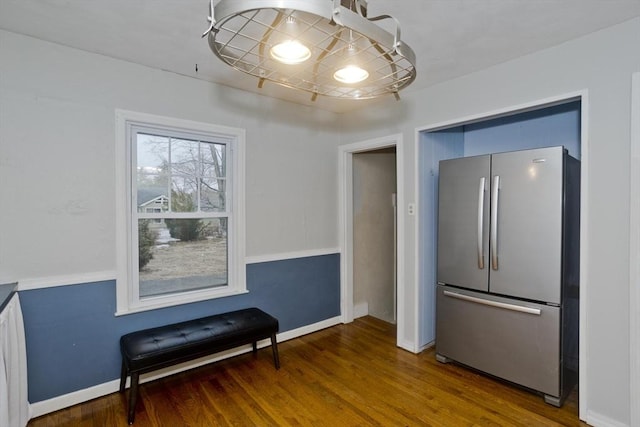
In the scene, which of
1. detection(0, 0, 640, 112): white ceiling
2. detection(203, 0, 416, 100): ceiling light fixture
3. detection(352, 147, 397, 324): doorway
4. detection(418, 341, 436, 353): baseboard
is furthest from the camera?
detection(352, 147, 397, 324): doorway

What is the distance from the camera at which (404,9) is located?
1.83 m

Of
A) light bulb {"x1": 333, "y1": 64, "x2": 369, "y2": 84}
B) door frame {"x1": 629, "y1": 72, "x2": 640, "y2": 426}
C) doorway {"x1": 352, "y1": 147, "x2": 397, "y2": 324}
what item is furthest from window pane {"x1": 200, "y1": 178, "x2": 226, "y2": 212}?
door frame {"x1": 629, "y1": 72, "x2": 640, "y2": 426}

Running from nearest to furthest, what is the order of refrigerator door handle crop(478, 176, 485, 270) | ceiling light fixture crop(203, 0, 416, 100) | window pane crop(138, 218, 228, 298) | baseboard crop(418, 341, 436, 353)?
ceiling light fixture crop(203, 0, 416, 100)
refrigerator door handle crop(478, 176, 485, 270)
window pane crop(138, 218, 228, 298)
baseboard crop(418, 341, 436, 353)

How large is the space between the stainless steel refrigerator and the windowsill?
6.28 ft

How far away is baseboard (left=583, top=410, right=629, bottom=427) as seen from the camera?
203 cm

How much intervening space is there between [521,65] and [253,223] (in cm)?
252

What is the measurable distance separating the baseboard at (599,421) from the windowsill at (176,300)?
2670 millimetres

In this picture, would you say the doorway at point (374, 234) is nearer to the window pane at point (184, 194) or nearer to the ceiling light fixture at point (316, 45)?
the window pane at point (184, 194)

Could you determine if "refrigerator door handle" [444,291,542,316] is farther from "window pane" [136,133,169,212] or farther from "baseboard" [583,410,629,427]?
"window pane" [136,133,169,212]

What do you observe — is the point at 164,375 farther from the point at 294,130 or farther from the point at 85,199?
the point at 294,130

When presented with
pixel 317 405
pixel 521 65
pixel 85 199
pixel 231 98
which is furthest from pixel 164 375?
pixel 521 65

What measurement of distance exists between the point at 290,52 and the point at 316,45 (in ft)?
0.43

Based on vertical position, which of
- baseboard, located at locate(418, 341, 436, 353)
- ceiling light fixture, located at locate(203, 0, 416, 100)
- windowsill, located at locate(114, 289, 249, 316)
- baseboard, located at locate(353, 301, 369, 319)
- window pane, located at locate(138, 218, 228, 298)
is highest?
ceiling light fixture, located at locate(203, 0, 416, 100)

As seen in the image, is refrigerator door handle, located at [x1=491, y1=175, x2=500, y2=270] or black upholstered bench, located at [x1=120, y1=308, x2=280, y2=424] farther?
refrigerator door handle, located at [x1=491, y1=175, x2=500, y2=270]
